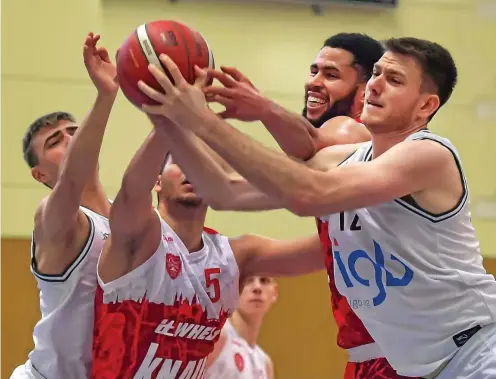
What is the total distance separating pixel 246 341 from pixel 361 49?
3.22 meters

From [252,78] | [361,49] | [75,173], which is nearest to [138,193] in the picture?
[75,173]

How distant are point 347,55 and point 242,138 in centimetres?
176

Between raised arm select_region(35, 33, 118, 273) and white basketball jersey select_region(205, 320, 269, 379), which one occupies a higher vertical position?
raised arm select_region(35, 33, 118, 273)

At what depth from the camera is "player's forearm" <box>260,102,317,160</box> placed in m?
3.90

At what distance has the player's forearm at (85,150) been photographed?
3.95 meters

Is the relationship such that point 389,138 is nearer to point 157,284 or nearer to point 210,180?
point 210,180

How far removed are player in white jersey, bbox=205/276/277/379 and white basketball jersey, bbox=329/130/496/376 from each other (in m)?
2.99

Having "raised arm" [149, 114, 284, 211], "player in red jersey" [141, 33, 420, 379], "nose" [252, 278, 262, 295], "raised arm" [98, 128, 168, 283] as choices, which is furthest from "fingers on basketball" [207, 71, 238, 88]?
"nose" [252, 278, 262, 295]

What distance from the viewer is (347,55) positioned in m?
4.43

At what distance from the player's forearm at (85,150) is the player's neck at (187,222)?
1.85 feet

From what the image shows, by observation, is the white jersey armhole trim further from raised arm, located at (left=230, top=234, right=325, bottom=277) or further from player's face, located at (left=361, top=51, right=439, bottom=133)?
raised arm, located at (left=230, top=234, right=325, bottom=277)

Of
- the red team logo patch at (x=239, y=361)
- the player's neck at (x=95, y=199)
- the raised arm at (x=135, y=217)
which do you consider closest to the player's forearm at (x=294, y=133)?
the raised arm at (x=135, y=217)

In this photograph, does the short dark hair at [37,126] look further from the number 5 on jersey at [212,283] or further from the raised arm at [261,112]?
the raised arm at [261,112]

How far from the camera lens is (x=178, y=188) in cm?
438
